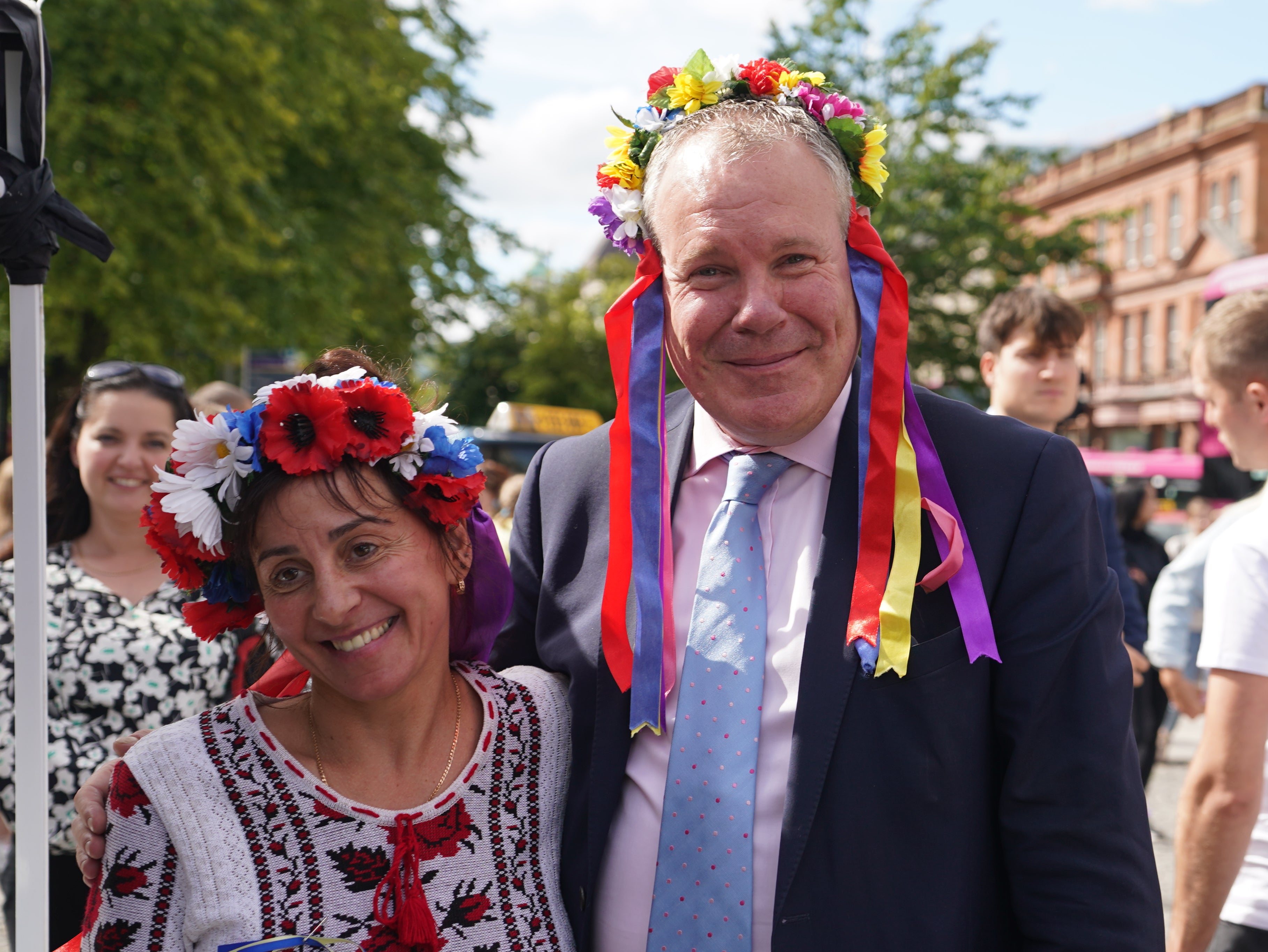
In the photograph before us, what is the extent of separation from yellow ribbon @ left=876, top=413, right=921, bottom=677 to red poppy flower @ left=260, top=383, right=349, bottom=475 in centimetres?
93

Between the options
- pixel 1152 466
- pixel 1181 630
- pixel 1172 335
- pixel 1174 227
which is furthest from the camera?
pixel 1172 335

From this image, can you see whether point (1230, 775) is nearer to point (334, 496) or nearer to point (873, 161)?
point (873, 161)

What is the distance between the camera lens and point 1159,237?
39.6 metres

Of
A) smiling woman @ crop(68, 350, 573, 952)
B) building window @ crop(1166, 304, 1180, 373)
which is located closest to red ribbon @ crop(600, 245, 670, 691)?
smiling woman @ crop(68, 350, 573, 952)

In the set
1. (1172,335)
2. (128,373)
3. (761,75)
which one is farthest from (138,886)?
(1172,335)

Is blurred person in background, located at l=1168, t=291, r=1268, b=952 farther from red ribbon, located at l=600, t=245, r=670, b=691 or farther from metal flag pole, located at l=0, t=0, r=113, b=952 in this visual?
metal flag pole, located at l=0, t=0, r=113, b=952

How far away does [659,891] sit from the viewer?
1976 mm

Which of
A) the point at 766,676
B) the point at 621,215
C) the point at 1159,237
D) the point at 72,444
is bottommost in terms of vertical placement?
the point at 766,676

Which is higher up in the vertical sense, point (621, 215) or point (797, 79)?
point (797, 79)

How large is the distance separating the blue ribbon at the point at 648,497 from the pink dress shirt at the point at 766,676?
0.06m

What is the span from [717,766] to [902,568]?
453 millimetres

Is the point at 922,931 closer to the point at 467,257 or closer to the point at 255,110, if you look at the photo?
the point at 255,110

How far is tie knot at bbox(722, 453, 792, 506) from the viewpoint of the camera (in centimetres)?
215

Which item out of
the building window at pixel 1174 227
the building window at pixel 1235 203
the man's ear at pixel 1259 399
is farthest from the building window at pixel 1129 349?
the man's ear at pixel 1259 399
